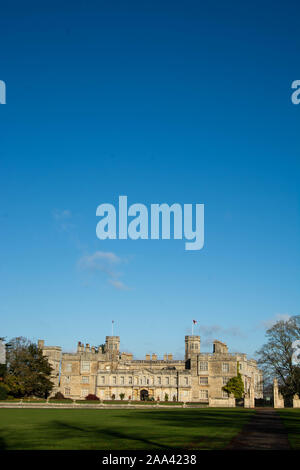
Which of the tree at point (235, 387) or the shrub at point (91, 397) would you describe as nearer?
the shrub at point (91, 397)

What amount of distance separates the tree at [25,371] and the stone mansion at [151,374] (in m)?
9.39

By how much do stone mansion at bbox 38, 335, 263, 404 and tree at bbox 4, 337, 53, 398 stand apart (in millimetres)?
9395

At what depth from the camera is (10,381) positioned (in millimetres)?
65562

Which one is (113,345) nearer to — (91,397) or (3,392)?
(91,397)

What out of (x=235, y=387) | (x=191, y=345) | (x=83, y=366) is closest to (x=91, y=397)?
(x=83, y=366)

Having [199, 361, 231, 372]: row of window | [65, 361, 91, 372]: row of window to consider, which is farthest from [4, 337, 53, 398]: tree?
[199, 361, 231, 372]: row of window

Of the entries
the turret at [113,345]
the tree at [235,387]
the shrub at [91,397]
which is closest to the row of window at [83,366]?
the turret at [113,345]

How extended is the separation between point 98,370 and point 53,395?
8043 millimetres

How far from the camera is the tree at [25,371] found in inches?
2616

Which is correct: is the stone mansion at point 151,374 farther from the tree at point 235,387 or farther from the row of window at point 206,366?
the tree at point 235,387

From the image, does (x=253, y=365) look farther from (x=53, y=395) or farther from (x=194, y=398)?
(x=53, y=395)

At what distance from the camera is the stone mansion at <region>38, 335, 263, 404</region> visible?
3004 inches

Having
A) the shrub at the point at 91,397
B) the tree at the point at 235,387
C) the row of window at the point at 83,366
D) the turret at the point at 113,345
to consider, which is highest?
the turret at the point at 113,345
